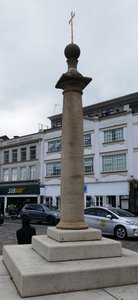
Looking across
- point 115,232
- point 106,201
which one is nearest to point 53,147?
point 106,201

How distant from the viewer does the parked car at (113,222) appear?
15.2 m

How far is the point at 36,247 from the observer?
6.35m

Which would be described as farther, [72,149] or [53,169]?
[53,169]

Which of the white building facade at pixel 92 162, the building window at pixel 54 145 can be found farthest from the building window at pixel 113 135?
the building window at pixel 54 145

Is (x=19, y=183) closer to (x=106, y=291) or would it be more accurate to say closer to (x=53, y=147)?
(x=53, y=147)

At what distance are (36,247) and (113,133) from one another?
27456mm

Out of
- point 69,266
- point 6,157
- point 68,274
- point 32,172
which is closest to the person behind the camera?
point 68,274

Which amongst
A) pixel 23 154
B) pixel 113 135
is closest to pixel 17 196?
pixel 23 154

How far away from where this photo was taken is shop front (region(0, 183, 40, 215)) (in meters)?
39.9

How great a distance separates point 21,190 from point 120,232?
27.3 metres

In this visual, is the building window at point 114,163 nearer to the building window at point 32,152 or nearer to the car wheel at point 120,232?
the building window at point 32,152

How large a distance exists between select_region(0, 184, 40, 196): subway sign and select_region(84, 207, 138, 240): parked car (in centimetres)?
2320

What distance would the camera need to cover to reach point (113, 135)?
108 feet

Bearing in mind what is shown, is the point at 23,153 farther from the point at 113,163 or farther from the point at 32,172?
the point at 113,163
